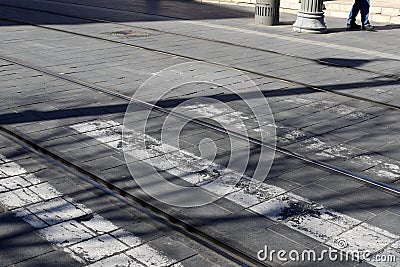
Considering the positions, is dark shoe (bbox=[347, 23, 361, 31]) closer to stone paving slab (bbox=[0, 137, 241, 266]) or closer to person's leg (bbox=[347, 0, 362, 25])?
person's leg (bbox=[347, 0, 362, 25])

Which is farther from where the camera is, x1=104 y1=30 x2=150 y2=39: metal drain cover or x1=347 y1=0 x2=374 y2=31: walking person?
x1=347 y1=0 x2=374 y2=31: walking person

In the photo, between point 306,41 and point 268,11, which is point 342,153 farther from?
point 268,11

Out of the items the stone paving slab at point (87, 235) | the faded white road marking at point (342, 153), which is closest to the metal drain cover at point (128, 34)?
the faded white road marking at point (342, 153)

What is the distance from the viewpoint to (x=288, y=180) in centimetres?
609

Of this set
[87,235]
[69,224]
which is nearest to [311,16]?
[69,224]

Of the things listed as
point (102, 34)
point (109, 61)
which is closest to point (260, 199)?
point (109, 61)

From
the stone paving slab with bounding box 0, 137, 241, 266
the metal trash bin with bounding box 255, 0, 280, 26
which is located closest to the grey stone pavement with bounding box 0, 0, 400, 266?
the stone paving slab with bounding box 0, 137, 241, 266

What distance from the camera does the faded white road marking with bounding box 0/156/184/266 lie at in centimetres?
458

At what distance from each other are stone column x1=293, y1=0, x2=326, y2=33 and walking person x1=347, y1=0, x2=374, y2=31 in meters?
1.25

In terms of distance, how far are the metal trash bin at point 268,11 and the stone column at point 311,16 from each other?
3.89 ft

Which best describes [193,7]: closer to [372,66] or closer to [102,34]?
[102,34]

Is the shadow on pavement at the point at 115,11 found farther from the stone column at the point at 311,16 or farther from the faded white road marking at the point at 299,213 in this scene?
the faded white road marking at the point at 299,213

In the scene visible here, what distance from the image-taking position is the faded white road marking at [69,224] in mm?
4578

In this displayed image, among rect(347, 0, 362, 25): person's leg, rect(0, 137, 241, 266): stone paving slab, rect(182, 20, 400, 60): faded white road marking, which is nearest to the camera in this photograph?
rect(0, 137, 241, 266): stone paving slab
